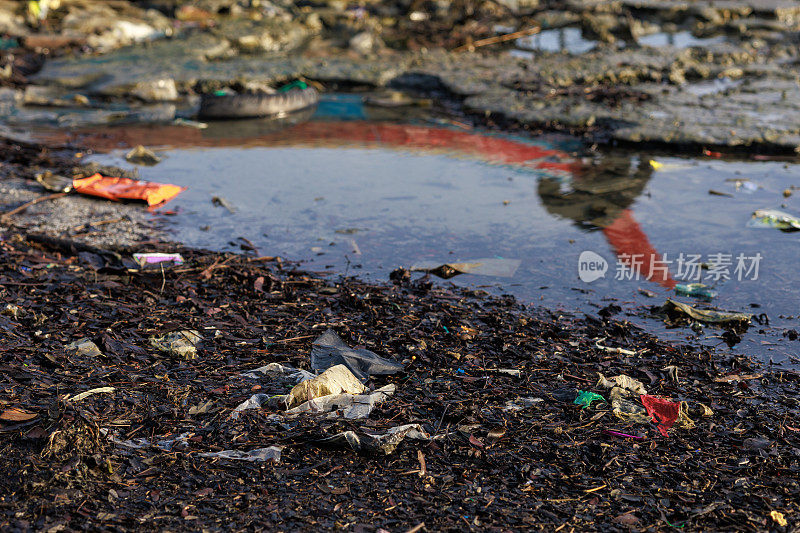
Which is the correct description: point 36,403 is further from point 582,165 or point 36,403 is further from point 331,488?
point 582,165

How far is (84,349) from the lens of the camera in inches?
118

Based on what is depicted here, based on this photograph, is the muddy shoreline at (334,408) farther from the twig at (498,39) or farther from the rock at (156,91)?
the twig at (498,39)

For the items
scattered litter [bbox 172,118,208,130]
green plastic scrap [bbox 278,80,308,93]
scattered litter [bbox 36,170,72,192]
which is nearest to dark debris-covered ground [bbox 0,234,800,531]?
scattered litter [bbox 36,170,72,192]

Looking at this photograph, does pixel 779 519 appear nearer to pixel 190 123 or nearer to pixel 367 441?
pixel 367 441

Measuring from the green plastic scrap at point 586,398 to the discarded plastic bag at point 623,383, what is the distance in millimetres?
103

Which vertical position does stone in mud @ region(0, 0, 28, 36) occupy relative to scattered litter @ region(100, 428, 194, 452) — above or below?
above

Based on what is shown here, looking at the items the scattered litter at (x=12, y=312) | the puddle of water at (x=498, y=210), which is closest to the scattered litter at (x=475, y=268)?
the puddle of water at (x=498, y=210)

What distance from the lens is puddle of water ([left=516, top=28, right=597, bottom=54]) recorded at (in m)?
10.3

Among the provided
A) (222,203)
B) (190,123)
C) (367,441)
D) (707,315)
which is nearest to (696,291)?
(707,315)

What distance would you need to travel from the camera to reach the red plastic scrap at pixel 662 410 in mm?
2680

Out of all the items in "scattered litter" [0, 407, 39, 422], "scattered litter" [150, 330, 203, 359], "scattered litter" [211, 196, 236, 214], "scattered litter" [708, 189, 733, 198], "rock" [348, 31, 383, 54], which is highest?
"rock" [348, 31, 383, 54]

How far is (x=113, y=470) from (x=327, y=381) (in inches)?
32.4

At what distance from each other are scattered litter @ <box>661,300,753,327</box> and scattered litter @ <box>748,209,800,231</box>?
1.30 metres

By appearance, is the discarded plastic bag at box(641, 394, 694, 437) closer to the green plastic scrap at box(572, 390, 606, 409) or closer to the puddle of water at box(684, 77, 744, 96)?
the green plastic scrap at box(572, 390, 606, 409)
